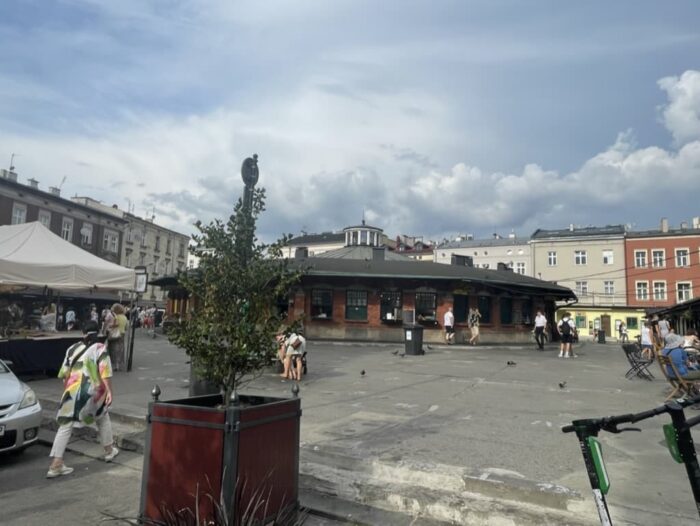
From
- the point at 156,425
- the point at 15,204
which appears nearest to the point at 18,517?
the point at 156,425

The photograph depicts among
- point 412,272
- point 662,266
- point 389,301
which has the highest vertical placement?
point 662,266

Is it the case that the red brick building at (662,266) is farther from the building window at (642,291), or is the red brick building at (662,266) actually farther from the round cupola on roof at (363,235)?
the round cupola on roof at (363,235)

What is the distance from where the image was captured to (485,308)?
27750mm

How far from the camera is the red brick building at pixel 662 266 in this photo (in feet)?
168

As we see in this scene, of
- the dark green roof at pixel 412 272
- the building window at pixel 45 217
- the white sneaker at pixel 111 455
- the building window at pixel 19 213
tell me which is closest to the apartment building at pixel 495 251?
the dark green roof at pixel 412 272

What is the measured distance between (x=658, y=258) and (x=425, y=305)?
1566 inches

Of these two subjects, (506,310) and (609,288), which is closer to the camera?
(506,310)

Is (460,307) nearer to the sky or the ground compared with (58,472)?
nearer to the sky

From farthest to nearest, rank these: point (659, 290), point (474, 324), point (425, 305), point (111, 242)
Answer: point (111, 242), point (659, 290), point (425, 305), point (474, 324)

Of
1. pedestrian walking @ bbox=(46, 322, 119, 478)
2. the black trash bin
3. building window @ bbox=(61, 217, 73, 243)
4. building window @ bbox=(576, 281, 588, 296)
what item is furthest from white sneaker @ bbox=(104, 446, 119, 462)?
building window @ bbox=(576, 281, 588, 296)

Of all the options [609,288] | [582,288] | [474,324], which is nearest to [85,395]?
[474,324]

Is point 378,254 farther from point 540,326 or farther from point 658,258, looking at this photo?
point 658,258

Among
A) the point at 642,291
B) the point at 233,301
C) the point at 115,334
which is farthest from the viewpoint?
the point at 642,291

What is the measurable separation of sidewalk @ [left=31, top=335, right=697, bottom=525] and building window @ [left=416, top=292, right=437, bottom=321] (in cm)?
1273
